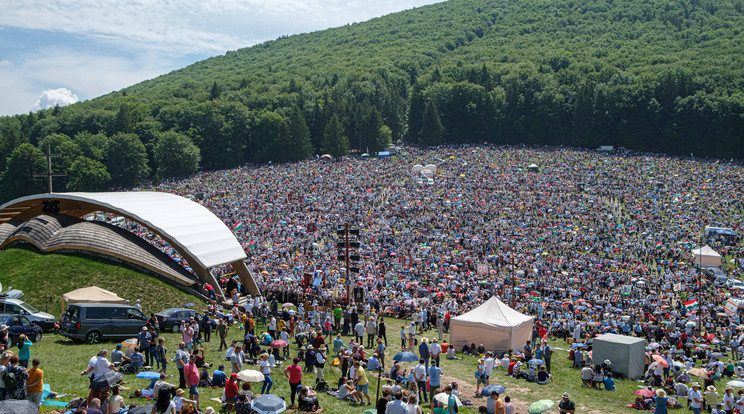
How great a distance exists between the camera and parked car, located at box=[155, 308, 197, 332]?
74.0ft

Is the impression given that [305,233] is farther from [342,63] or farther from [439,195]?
[342,63]

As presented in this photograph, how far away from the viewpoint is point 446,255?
132ft

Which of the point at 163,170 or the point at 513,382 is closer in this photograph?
the point at 513,382

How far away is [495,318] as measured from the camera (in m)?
23.1

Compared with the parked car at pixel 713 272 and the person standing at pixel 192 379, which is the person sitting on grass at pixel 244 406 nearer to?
the person standing at pixel 192 379

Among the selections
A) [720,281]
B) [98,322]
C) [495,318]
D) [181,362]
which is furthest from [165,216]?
[720,281]

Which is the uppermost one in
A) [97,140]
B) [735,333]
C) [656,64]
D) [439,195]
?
[656,64]

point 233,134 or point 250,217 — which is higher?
point 233,134

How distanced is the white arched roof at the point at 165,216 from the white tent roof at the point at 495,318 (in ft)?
36.6

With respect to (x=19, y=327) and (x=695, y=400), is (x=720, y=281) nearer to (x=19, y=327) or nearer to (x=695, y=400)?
(x=695, y=400)

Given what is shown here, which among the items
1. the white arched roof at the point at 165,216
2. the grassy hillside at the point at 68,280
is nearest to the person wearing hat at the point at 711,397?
the grassy hillside at the point at 68,280

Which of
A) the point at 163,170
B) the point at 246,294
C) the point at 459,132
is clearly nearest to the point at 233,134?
the point at 163,170

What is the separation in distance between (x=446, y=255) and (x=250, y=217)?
18.2 m

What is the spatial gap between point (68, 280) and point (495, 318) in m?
16.2
